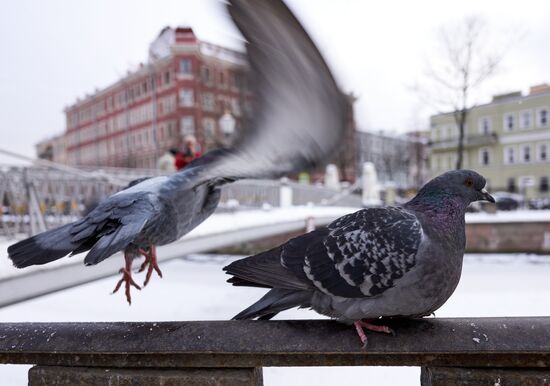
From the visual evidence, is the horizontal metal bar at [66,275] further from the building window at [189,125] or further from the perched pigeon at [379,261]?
the perched pigeon at [379,261]

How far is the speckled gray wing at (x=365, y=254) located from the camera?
4.34 feet

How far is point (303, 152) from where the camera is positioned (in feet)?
5.10

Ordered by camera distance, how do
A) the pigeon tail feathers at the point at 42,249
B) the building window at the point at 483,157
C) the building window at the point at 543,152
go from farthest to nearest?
the building window at the point at 483,157 < the building window at the point at 543,152 < the pigeon tail feathers at the point at 42,249

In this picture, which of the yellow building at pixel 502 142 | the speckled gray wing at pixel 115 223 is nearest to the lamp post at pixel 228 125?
the speckled gray wing at pixel 115 223

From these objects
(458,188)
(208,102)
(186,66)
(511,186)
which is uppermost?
(186,66)

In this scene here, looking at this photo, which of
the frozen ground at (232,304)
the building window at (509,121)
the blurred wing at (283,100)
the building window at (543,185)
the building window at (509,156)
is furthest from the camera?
the building window at (543,185)

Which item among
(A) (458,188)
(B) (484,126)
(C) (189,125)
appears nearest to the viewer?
(A) (458,188)

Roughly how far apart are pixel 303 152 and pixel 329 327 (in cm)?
71

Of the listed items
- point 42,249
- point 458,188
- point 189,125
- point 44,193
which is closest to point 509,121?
point 189,125

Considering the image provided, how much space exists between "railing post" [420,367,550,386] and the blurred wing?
93 cm

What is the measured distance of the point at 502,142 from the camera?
581 inches

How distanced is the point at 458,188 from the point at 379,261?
0.42m

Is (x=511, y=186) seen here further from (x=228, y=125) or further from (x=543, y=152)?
(x=228, y=125)

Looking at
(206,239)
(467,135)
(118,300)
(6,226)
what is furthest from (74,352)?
(467,135)
